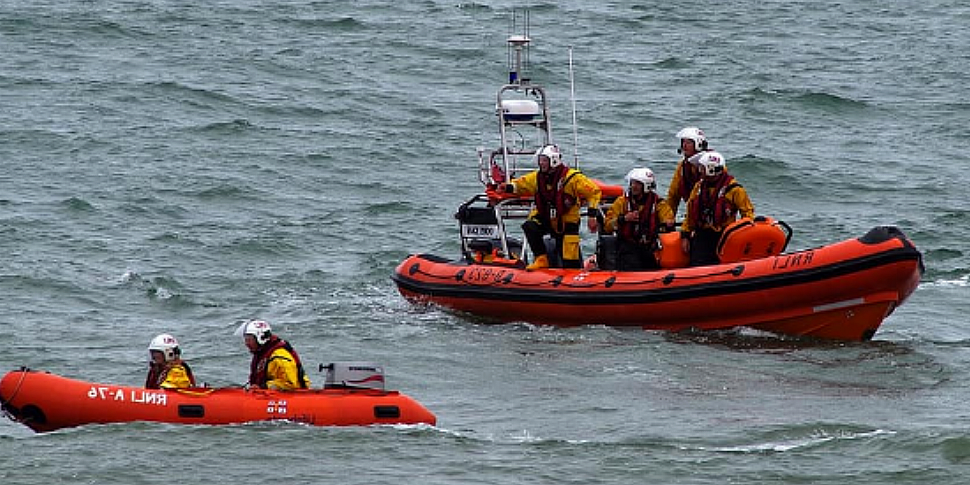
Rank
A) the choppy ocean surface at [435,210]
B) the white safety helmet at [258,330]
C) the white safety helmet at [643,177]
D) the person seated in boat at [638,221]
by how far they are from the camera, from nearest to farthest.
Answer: the choppy ocean surface at [435,210] < the white safety helmet at [258,330] < the white safety helmet at [643,177] < the person seated in boat at [638,221]

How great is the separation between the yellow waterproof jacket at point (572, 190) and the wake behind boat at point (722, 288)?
312 millimetres

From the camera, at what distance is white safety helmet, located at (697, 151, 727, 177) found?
1259 cm

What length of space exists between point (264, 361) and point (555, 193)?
3.70m

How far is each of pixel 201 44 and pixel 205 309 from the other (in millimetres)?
12918

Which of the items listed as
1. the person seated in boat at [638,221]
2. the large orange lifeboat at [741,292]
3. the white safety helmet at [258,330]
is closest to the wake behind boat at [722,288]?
the large orange lifeboat at [741,292]

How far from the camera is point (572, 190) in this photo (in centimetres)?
1319

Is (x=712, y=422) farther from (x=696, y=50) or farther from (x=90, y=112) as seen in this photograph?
(x=696, y=50)

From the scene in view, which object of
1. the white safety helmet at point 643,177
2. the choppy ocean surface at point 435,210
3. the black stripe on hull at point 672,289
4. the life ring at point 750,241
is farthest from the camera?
the white safety helmet at point 643,177

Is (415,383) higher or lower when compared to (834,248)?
lower

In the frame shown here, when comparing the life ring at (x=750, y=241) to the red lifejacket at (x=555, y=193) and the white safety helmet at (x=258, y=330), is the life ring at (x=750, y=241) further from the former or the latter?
the white safety helmet at (x=258, y=330)

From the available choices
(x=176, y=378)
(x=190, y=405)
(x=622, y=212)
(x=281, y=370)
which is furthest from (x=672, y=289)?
(x=190, y=405)

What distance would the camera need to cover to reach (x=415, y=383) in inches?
456

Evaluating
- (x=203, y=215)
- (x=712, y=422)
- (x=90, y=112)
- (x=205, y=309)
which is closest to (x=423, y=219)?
(x=203, y=215)

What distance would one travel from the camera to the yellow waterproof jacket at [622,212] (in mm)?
13023
